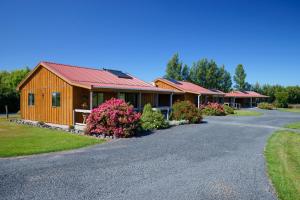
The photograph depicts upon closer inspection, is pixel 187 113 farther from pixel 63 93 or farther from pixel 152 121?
pixel 63 93

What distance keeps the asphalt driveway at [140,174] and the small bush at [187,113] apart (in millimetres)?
9640

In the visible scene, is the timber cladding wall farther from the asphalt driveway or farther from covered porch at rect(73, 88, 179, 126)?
the asphalt driveway

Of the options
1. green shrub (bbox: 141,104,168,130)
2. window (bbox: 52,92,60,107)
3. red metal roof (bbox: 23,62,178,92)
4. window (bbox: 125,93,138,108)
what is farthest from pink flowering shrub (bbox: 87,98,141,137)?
window (bbox: 125,93,138,108)

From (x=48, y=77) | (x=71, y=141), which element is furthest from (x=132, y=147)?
(x=48, y=77)

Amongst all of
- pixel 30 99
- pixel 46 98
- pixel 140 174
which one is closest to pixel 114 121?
pixel 140 174

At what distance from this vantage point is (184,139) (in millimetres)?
12734

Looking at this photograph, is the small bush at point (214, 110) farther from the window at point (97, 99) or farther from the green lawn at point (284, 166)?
the green lawn at point (284, 166)

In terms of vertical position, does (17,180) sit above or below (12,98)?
below

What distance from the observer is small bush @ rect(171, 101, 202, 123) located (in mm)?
20453

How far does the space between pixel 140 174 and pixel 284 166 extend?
4.86 metres

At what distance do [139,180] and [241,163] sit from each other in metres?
3.93

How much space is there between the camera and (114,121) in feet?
44.1

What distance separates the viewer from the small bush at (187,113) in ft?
67.1

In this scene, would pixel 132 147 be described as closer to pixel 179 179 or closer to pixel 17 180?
pixel 179 179
